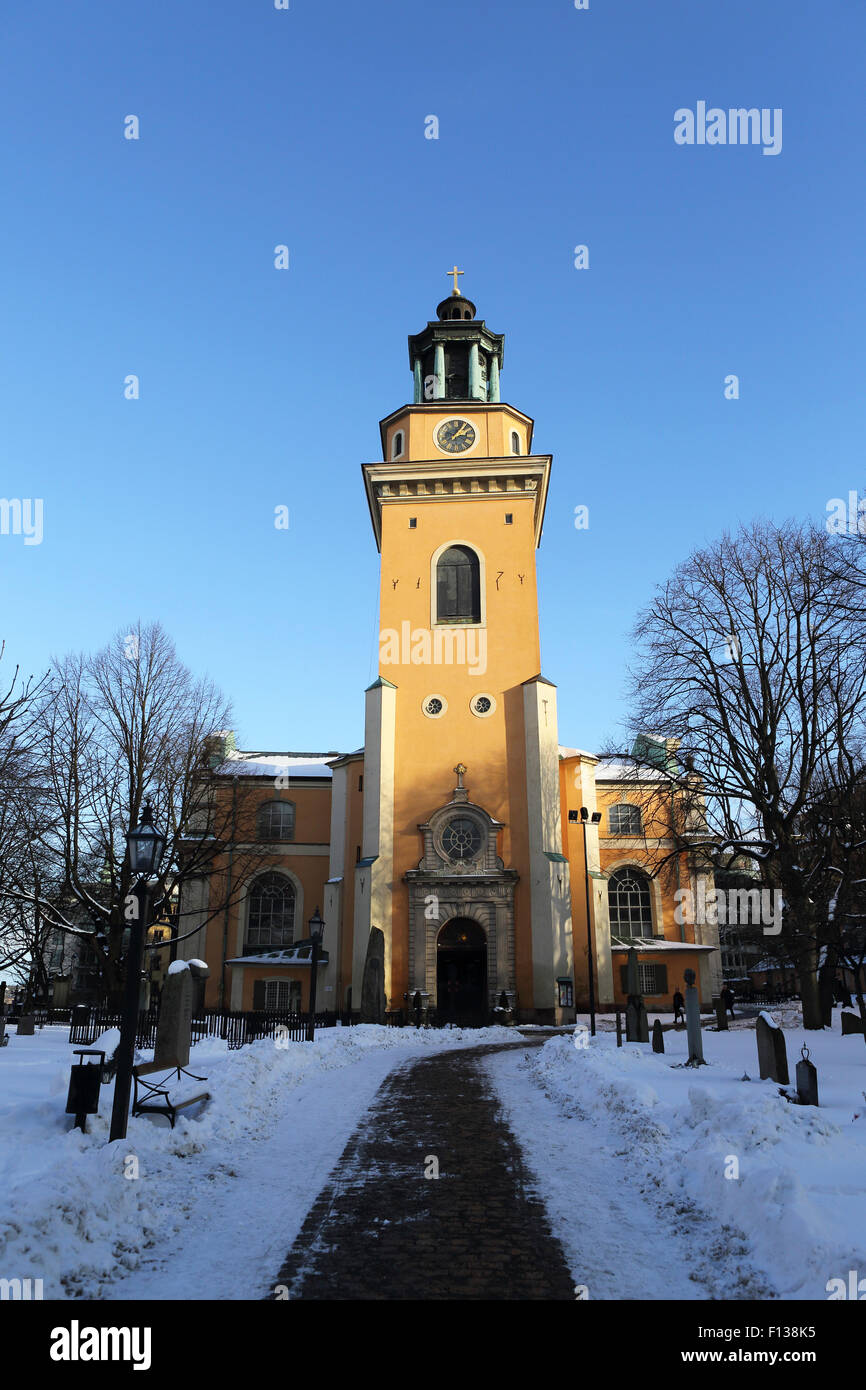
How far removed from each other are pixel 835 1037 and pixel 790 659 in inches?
393

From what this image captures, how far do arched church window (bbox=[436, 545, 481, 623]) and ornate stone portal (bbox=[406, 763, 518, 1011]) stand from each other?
7436mm

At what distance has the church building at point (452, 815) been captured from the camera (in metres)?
32.5

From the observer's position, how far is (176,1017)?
1297 cm

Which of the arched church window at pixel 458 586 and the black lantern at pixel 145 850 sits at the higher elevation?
the arched church window at pixel 458 586

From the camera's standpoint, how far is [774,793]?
76.7 ft

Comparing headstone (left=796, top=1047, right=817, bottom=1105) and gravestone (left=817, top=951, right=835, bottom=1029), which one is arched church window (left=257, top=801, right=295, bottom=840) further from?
headstone (left=796, top=1047, right=817, bottom=1105)

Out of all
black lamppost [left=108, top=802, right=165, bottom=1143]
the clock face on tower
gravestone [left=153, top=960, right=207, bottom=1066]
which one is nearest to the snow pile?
black lamppost [left=108, top=802, right=165, bottom=1143]

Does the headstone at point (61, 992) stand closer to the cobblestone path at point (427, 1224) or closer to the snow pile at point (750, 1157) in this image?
the snow pile at point (750, 1157)

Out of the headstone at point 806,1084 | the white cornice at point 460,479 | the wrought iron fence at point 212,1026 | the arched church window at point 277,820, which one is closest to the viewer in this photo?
the headstone at point 806,1084

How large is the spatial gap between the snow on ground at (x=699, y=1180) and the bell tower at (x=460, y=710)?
742 inches

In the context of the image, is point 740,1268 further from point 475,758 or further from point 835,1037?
point 475,758

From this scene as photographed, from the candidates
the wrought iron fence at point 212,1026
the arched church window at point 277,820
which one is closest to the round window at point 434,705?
the arched church window at point 277,820

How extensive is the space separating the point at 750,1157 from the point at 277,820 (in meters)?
35.0

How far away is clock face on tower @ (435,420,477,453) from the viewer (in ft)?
128
